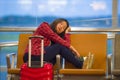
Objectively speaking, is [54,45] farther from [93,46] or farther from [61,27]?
[93,46]

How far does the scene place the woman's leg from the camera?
380cm

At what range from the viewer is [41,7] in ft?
16.2

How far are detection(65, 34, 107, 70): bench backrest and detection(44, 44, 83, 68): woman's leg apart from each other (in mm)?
194

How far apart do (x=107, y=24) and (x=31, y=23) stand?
4.30 feet

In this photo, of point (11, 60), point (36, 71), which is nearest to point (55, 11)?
point (11, 60)

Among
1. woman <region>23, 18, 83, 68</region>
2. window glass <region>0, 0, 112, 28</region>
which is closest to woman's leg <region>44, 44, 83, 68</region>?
woman <region>23, 18, 83, 68</region>

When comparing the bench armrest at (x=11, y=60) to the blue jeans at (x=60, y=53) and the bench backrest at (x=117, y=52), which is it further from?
the bench backrest at (x=117, y=52)

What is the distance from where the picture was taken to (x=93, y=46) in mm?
4055

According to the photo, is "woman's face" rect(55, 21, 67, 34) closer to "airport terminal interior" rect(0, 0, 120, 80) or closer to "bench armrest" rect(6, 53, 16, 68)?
"airport terminal interior" rect(0, 0, 120, 80)

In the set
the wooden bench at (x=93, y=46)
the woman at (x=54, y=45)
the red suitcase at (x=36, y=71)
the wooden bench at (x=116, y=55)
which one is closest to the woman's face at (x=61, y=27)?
the woman at (x=54, y=45)

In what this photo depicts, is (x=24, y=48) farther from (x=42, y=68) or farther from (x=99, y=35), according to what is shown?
(x=99, y=35)

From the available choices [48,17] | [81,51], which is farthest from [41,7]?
[81,51]

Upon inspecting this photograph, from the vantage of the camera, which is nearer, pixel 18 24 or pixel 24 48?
pixel 24 48

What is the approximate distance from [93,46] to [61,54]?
0.53 m
